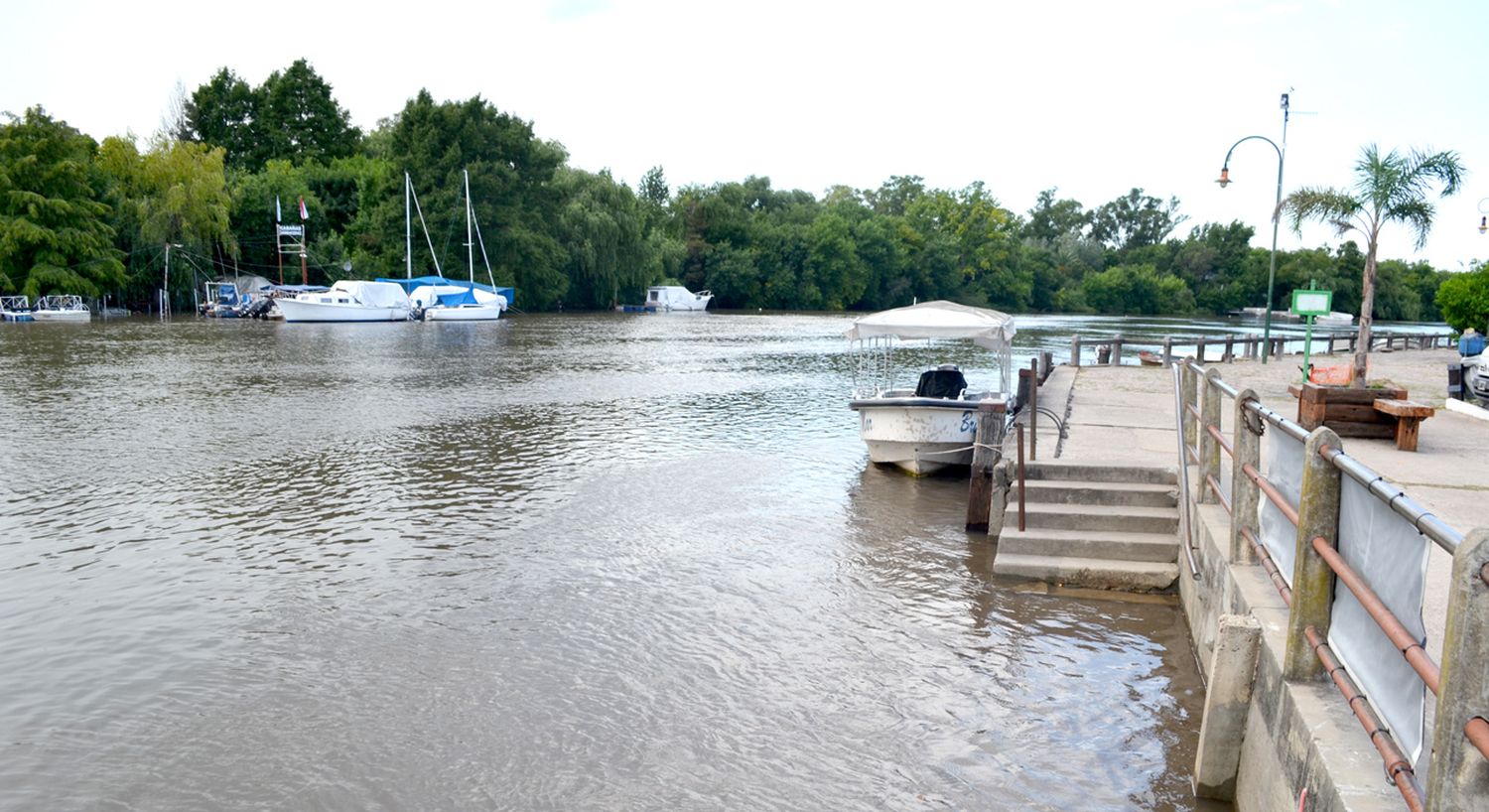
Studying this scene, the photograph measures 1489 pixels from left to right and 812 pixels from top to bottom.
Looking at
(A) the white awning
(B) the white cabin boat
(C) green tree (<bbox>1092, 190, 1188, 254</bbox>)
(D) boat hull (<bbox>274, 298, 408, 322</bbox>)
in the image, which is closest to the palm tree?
(A) the white awning

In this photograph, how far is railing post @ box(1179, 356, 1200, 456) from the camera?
9539 mm

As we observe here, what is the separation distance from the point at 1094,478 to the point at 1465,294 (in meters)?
35.1

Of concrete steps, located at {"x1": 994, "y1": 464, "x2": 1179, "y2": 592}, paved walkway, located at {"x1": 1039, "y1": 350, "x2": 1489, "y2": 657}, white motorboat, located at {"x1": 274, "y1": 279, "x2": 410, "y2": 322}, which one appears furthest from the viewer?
white motorboat, located at {"x1": 274, "y1": 279, "x2": 410, "y2": 322}

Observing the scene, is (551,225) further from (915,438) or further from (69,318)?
(915,438)

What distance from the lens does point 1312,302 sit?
21656 mm

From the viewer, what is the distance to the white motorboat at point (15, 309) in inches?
2276

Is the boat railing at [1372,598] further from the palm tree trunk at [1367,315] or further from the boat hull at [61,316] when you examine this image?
the boat hull at [61,316]

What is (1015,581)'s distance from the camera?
10.2 metres

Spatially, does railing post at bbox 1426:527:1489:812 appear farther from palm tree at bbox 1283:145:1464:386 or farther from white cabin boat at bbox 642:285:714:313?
white cabin boat at bbox 642:285:714:313

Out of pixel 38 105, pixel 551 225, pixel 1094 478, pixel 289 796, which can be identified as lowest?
pixel 289 796

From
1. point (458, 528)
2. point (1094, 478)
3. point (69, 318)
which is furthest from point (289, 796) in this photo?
point (69, 318)

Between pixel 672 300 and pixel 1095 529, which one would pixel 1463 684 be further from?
pixel 672 300

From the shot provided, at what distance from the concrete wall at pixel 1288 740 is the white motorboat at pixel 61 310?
→ 67.7 metres

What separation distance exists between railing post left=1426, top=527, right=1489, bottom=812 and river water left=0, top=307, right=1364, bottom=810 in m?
3.15
